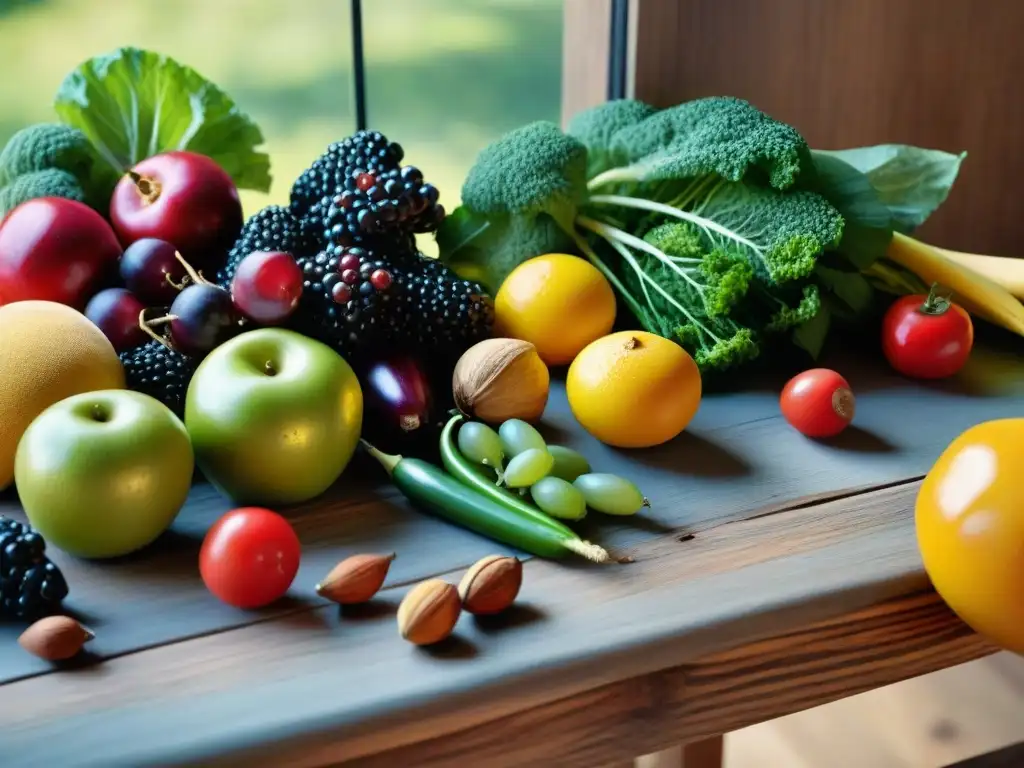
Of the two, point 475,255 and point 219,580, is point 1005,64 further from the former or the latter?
point 219,580

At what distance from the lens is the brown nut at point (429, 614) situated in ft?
1.86

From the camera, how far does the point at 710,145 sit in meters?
0.93

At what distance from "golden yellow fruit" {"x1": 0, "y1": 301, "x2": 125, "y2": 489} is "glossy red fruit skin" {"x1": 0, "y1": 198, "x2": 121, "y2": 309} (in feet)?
0.31

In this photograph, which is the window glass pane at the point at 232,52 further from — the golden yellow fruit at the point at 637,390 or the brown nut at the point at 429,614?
the brown nut at the point at 429,614

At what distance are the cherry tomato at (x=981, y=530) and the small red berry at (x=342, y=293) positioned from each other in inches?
17.0

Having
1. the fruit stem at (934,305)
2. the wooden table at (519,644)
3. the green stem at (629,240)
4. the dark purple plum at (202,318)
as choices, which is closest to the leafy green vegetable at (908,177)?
the fruit stem at (934,305)

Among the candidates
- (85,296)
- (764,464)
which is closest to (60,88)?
(85,296)

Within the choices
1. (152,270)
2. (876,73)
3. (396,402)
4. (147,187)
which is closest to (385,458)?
(396,402)

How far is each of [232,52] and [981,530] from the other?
3.19 feet

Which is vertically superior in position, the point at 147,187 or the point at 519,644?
the point at 147,187

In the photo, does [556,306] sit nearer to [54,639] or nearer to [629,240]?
[629,240]

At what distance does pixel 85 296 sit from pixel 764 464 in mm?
582

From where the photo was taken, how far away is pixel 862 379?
935mm

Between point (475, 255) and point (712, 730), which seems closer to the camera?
point (712, 730)
